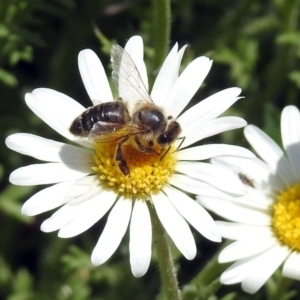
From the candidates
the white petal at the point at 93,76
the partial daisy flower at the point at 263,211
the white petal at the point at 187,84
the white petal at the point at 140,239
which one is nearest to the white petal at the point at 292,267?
the partial daisy flower at the point at 263,211

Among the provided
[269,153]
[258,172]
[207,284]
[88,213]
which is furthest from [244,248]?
[88,213]

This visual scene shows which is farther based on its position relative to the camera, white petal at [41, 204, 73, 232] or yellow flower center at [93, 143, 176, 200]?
yellow flower center at [93, 143, 176, 200]

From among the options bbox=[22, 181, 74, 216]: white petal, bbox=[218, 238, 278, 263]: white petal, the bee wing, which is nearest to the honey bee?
the bee wing

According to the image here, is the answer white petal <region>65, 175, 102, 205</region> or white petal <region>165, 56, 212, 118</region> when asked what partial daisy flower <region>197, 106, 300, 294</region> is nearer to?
white petal <region>165, 56, 212, 118</region>

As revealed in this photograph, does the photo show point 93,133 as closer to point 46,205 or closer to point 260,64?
point 46,205

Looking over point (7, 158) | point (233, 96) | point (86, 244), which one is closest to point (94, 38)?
point (7, 158)

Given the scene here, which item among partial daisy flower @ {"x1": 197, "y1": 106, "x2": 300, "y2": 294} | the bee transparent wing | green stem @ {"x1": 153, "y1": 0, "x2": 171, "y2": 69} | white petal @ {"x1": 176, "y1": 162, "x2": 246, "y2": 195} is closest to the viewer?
white petal @ {"x1": 176, "y1": 162, "x2": 246, "y2": 195}

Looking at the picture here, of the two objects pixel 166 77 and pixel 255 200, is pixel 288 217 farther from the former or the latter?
pixel 166 77
